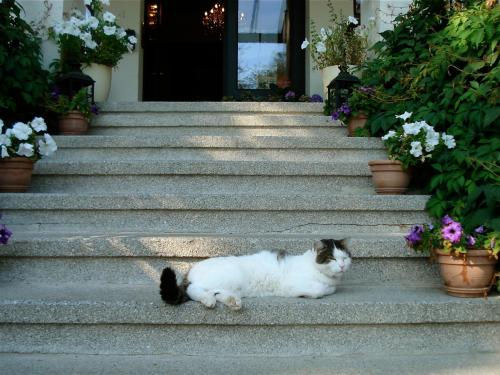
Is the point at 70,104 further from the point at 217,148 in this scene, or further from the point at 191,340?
the point at 191,340

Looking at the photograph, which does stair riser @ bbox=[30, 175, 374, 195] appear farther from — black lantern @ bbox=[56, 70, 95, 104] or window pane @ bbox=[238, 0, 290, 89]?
window pane @ bbox=[238, 0, 290, 89]

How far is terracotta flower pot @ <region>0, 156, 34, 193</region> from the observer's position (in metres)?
3.18

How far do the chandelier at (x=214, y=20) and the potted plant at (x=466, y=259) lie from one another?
6743mm

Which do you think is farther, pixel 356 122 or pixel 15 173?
pixel 356 122

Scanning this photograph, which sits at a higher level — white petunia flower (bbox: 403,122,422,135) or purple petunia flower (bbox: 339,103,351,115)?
purple petunia flower (bbox: 339,103,351,115)

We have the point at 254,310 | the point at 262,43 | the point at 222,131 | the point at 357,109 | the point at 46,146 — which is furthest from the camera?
the point at 262,43

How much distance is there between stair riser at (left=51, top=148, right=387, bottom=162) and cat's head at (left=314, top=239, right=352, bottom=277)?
1452 millimetres

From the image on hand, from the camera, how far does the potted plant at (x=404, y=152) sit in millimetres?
3111

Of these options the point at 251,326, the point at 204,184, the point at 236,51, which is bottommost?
the point at 251,326

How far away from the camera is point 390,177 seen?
10.6ft

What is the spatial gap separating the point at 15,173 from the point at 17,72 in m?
0.98

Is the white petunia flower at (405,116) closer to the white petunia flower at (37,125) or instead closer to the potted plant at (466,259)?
the potted plant at (466,259)

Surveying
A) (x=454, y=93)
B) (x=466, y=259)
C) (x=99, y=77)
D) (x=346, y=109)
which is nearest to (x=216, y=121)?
(x=346, y=109)

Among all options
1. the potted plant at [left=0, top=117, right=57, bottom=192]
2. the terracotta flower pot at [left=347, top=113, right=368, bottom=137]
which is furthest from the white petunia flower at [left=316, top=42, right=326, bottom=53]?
the potted plant at [left=0, top=117, right=57, bottom=192]
